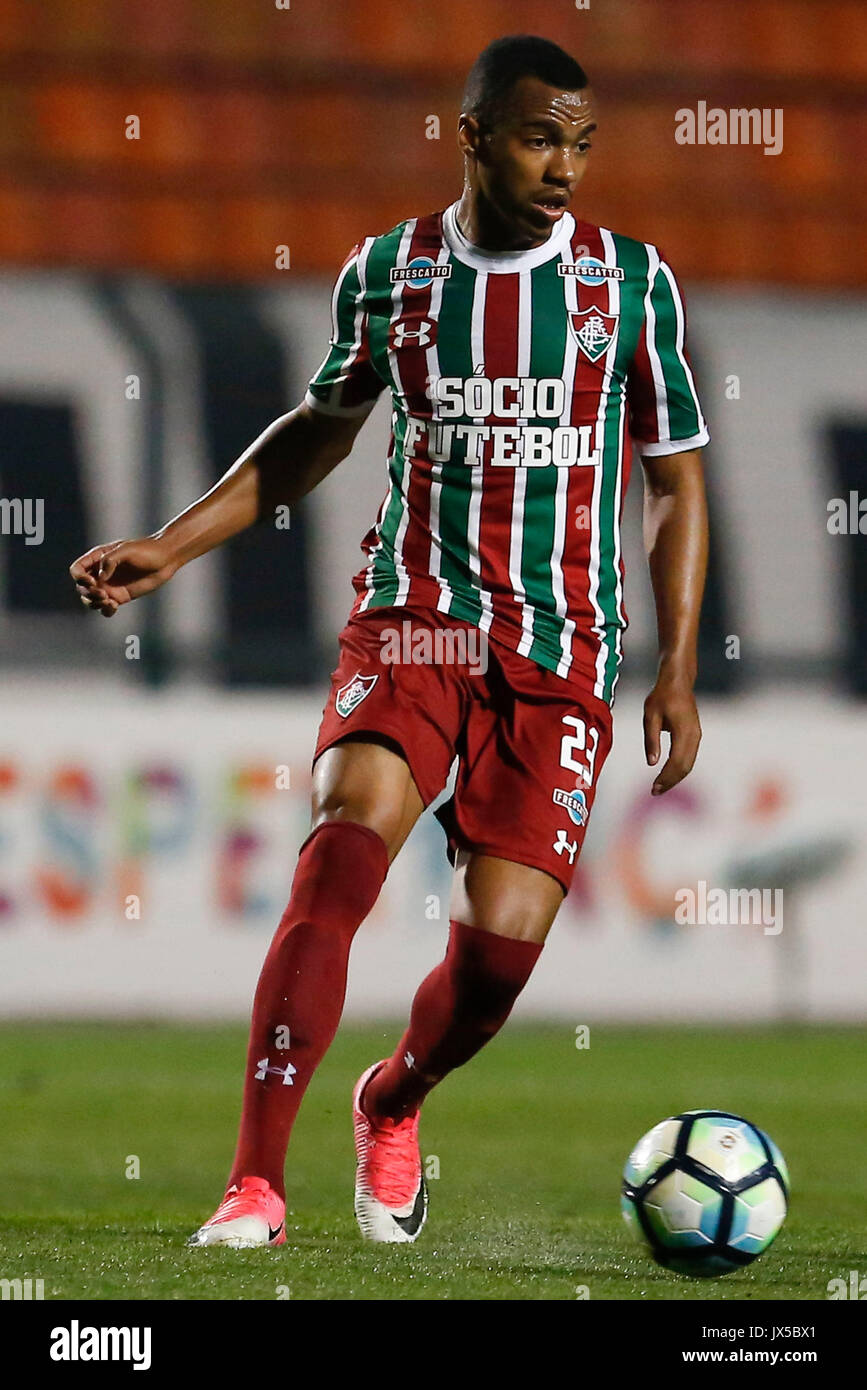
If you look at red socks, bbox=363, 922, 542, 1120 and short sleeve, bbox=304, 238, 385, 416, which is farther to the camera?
short sleeve, bbox=304, 238, 385, 416

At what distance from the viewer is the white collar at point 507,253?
4.15 meters

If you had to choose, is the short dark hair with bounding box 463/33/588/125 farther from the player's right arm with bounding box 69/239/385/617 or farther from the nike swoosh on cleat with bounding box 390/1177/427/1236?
the nike swoosh on cleat with bounding box 390/1177/427/1236

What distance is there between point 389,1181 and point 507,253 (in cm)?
174

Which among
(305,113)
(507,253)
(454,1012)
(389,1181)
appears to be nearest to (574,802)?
(454,1012)

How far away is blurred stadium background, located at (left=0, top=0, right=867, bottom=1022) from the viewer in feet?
30.8

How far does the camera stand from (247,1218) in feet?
11.9

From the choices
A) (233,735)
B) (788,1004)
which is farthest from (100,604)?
(788,1004)

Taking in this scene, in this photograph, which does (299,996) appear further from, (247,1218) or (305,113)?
(305,113)

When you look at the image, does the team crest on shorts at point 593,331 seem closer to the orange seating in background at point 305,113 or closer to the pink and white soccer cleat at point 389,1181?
the pink and white soccer cleat at point 389,1181

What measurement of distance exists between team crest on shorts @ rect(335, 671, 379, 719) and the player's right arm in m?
0.38

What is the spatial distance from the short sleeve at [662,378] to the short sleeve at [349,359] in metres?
0.50

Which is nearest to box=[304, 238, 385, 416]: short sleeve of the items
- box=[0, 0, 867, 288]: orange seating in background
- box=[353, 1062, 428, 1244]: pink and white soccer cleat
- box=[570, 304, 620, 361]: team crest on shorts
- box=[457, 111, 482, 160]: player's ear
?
box=[457, 111, 482, 160]: player's ear

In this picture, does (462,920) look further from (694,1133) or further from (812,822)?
(812,822)
